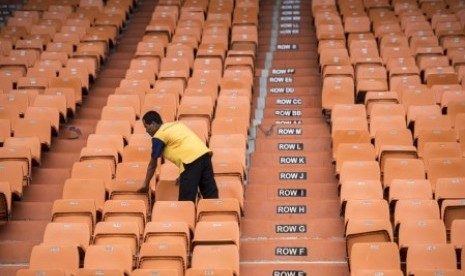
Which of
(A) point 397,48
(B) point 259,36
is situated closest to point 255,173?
(A) point 397,48

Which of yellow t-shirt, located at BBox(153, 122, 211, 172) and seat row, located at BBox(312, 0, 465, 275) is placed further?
yellow t-shirt, located at BBox(153, 122, 211, 172)

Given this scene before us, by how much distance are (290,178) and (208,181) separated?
1397 millimetres

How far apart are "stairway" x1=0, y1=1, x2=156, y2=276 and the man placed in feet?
4.17

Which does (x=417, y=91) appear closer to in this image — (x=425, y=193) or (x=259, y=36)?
(x=425, y=193)

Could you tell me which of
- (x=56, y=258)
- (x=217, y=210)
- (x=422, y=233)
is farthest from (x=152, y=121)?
(x=422, y=233)

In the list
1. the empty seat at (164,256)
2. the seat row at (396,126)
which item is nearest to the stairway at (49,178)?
the empty seat at (164,256)

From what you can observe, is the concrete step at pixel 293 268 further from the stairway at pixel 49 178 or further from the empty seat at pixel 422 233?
the stairway at pixel 49 178

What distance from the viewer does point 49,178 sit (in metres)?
10.2

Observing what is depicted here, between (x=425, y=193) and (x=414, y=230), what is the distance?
0.78m

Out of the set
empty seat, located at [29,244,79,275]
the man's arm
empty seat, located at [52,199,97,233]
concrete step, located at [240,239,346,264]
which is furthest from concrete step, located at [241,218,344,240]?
empty seat, located at [29,244,79,275]

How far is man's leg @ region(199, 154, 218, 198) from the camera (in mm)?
8898

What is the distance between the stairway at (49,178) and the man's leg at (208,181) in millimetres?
1606

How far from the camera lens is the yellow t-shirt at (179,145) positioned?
885 centimetres

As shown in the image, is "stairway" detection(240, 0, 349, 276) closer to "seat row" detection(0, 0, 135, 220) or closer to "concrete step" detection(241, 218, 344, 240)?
"concrete step" detection(241, 218, 344, 240)
